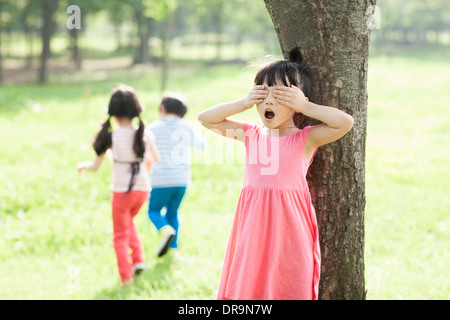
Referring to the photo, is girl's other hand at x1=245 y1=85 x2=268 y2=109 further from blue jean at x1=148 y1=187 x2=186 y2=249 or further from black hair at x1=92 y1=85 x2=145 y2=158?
blue jean at x1=148 y1=187 x2=186 y2=249

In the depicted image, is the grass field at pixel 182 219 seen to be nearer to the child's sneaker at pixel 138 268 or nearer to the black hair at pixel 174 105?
the child's sneaker at pixel 138 268

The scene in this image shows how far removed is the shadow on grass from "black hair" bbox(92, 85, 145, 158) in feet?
3.53

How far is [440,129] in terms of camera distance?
13.4 meters

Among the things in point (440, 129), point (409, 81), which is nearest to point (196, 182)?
point (440, 129)

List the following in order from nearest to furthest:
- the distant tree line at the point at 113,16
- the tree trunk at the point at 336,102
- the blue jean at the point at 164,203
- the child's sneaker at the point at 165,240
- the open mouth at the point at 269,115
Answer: the open mouth at the point at 269,115 → the tree trunk at the point at 336,102 → the child's sneaker at the point at 165,240 → the blue jean at the point at 164,203 → the distant tree line at the point at 113,16

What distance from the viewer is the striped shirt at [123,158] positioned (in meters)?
→ 4.51

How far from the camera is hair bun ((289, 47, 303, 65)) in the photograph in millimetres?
2793

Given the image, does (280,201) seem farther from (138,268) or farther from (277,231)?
(138,268)

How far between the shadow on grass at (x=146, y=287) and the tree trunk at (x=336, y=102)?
1.65 metres

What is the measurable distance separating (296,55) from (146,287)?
7.90 ft

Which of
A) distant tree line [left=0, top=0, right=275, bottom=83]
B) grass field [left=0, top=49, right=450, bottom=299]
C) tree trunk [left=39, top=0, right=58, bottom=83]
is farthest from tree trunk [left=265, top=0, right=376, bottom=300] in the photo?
tree trunk [left=39, top=0, right=58, bottom=83]

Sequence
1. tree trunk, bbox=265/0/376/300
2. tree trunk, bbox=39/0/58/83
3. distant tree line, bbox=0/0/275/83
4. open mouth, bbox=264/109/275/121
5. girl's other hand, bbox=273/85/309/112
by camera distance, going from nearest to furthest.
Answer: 1. girl's other hand, bbox=273/85/309/112
2. open mouth, bbox=264/109/275/121
3. tree trunk, bbox=265/0/376/300
4. tree trunk, bbox=39/0/58/83
5. distant tree line, bbox=0/0/275/83

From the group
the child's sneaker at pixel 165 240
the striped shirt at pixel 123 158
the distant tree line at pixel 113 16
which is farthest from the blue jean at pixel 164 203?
the distant tree line at pixel 113 16
